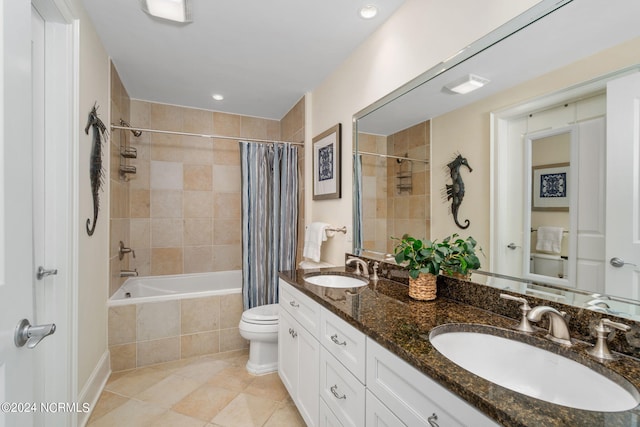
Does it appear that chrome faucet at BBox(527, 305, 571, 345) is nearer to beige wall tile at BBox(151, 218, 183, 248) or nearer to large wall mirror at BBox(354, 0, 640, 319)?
large wall mirror at BBox(354, 0, 640, 319)

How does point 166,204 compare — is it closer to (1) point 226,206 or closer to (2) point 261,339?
(1) point 226,206

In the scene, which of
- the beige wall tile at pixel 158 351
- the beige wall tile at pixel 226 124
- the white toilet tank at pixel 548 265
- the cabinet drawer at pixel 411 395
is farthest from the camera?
the beige wall tile at pixel 226 124

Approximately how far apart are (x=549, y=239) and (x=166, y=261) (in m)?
3.38

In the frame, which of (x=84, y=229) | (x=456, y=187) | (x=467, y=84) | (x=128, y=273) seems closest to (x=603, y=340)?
(x=456, y=187)

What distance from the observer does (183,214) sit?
3.36 meters

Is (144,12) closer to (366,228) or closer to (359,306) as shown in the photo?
(366,228)

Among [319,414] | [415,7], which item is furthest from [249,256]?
[415,7]

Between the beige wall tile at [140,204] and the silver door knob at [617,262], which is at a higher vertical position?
the beige wall tile at [140,204]

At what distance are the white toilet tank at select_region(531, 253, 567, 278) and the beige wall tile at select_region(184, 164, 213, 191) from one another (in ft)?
10.6

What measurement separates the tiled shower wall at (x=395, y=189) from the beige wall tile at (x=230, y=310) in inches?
54.5

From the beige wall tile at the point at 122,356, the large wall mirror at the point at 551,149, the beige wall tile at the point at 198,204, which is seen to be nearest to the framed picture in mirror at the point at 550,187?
the large wall mirror at the point at 551,149

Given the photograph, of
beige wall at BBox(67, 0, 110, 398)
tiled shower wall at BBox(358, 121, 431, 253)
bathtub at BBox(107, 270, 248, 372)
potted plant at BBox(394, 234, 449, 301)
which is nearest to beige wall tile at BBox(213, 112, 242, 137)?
beige wall at BBox(67, 0, 110, 398)

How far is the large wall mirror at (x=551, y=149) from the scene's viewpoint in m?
0.85

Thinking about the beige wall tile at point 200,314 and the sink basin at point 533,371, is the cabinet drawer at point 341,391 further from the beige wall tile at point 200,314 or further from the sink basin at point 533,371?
the beige wall tile at point 200,314
